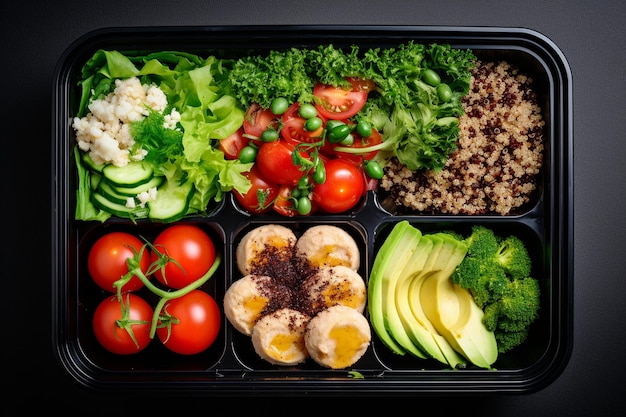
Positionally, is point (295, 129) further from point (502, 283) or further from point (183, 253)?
point (502, 283)

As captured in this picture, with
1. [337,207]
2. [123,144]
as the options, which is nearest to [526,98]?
[337,207]

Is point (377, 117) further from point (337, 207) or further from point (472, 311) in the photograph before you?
A: point (472, 311)

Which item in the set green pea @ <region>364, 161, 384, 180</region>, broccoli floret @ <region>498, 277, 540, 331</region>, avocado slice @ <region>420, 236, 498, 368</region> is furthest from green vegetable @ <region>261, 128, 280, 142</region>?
broccoli floret @ <region>498, 277, 540, 331</region>

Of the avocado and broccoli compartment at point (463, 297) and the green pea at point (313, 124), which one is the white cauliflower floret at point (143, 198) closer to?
the green pea at point (313, 124)

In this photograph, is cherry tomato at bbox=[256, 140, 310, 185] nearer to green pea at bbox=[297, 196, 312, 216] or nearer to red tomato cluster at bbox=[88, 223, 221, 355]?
green pea at bbox=[297, 196, 312, 216]

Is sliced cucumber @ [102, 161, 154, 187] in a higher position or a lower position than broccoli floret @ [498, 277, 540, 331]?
higher

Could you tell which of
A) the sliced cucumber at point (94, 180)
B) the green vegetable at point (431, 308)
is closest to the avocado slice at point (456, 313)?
the green vegetable at point (431, 308)
